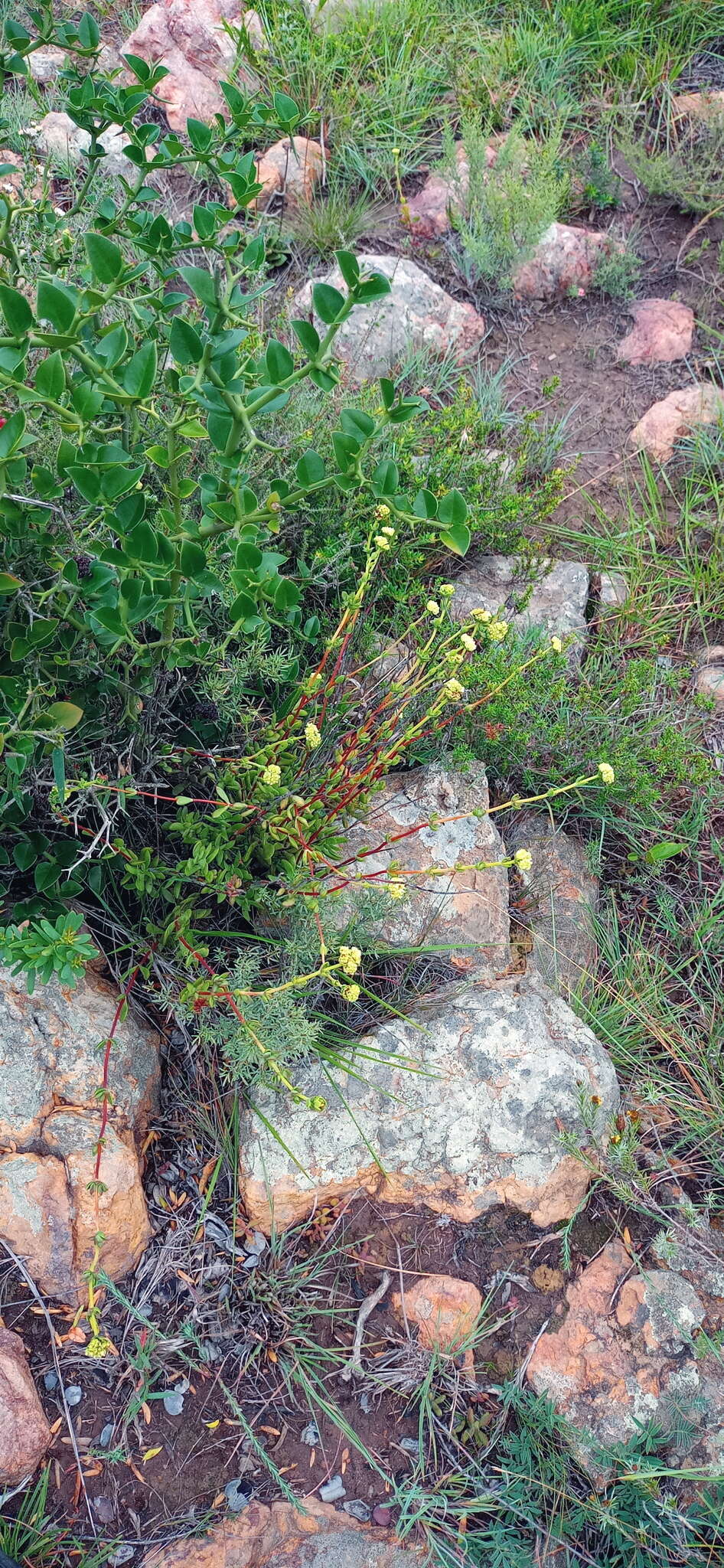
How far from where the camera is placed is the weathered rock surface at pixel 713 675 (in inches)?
131

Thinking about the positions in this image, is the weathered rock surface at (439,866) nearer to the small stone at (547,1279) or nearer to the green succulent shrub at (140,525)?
the green succulent shrub at (140,525)

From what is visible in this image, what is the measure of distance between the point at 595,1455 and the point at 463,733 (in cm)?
174

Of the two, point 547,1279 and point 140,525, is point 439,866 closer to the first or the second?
point 547,1279

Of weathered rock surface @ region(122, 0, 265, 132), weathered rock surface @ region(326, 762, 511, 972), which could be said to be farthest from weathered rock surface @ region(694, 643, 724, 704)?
weathered rock surface @ region(122, 0, 265, 132)

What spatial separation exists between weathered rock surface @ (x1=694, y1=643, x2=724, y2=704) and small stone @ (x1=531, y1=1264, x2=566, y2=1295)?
191 centimetres

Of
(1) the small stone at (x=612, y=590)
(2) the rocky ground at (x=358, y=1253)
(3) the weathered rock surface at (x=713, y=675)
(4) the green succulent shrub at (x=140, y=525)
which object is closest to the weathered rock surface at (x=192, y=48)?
(2) the rocky ground at (x=358, y=1253)

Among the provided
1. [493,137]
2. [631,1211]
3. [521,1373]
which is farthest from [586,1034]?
[493,137]

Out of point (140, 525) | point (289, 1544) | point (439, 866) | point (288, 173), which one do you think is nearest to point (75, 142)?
point (288, 173)

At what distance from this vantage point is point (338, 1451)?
6.79 feet

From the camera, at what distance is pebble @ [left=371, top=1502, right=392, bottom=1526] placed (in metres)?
2.00

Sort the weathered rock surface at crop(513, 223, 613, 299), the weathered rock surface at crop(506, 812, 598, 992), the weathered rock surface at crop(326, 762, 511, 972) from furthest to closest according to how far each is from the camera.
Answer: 1. the weathered rock surface at crop(513, 223, 613, 299)
2. the weathered rock surface at crop(506, 812, 598, 992)
3. the weathered rock surface at crop(326, 762, 511, 972)

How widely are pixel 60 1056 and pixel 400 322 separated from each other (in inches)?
123

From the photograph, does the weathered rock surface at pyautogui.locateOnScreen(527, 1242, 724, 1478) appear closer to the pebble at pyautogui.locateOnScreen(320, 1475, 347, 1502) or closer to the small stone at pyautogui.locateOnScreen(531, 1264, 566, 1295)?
the small stone at pyautogui.locateOnScreen(531, 1264, 566, 1295)

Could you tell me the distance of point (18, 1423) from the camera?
1.87 m
